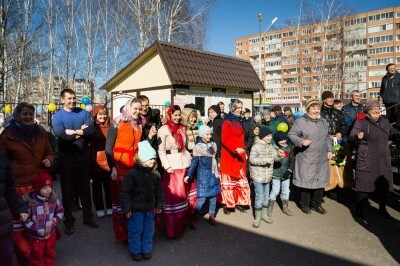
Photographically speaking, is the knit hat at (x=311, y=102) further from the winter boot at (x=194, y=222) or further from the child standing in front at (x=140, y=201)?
the child standing in front at (x=140, y=201)

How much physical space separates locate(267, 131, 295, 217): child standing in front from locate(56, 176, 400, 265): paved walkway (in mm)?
264

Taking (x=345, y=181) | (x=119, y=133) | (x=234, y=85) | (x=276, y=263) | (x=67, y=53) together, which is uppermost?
(x=67, y=53)

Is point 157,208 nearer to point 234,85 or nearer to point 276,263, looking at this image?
point 276,263

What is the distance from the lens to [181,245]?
3.91 metres

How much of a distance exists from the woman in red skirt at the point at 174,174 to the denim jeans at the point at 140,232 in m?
0.54

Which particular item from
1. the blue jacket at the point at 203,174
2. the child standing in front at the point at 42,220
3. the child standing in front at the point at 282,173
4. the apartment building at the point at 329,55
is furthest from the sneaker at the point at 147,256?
the apartment building at the point at 329,55

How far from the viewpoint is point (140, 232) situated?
353cm

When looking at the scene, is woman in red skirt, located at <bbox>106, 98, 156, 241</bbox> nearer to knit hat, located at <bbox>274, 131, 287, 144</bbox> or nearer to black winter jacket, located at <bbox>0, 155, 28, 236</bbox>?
black winter jacket, located at <bbox>0, 155, 28, 236</bbox>

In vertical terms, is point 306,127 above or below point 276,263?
above

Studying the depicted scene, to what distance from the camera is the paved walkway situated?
138 inches

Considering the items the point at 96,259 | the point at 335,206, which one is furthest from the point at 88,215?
the point at 335,206

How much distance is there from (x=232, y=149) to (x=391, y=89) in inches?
184

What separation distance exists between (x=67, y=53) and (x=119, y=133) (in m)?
22.7

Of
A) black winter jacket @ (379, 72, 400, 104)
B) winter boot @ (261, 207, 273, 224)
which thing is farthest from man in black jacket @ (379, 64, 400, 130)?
winter boot @ (261, 207, 273, 224)
